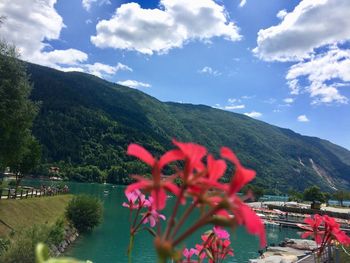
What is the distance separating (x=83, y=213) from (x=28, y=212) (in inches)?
295

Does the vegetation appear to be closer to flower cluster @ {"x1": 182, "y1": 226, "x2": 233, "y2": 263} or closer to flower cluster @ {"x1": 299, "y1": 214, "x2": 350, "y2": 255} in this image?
flower cluster @ {"x1": 182, "y1": 226, "x2": 233, "y2": 263}

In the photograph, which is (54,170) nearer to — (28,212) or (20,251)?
(28,212)

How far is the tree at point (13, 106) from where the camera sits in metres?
25.8

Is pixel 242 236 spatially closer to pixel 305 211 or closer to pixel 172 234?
pixel 305 211

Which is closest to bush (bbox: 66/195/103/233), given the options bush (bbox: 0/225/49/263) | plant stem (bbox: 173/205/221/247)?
bush (bbox: 0/225/49/263)

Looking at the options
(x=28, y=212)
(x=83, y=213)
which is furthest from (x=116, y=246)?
(x=28, y=212)

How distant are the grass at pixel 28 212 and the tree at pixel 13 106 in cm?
504

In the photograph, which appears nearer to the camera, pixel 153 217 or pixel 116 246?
pixel 153 217

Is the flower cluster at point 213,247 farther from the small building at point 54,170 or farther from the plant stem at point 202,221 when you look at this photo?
the small building at point 54,170

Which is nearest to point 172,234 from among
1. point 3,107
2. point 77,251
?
point 3,107

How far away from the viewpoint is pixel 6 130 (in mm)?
26859

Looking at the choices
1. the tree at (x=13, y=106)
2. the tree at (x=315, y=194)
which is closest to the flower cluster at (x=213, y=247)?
the tree at (x=13, y=106)

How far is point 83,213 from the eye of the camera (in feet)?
144

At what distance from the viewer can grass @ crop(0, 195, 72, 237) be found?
31625 millimetres
